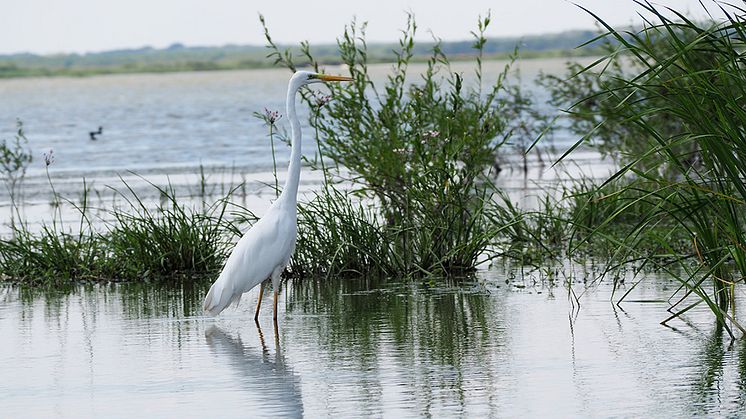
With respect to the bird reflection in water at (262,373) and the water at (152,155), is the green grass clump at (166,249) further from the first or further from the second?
the bird reflection in water at (262,373)

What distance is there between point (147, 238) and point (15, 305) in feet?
4.25

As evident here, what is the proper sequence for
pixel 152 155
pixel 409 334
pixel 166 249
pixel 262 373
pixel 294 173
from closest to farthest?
pixel 262 373, pixel 409 334, pixel 294 173, pixel 166 249, pixel 152 155

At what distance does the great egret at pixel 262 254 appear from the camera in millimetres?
8125

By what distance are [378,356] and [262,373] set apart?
67 centimetres

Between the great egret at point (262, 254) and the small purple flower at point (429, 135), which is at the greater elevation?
the small purple flower at point (429, 135)

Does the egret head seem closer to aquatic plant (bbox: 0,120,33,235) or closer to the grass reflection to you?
the grass reflection

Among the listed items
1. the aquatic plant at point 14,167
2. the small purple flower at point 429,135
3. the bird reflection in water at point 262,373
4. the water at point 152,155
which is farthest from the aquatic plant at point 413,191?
the aquatic plant at point 14,167

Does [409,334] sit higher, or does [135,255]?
[135,255]

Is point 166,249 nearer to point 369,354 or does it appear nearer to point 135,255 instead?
point 135,255

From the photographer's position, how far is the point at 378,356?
682 centimetres

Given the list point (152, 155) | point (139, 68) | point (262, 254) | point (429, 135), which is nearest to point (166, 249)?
point (262, 254)

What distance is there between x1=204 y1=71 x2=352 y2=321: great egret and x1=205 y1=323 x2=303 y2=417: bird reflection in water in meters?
0.26

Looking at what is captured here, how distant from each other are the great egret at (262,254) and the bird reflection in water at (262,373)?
259mm

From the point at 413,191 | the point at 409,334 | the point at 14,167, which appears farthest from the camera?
the point at 14,167
